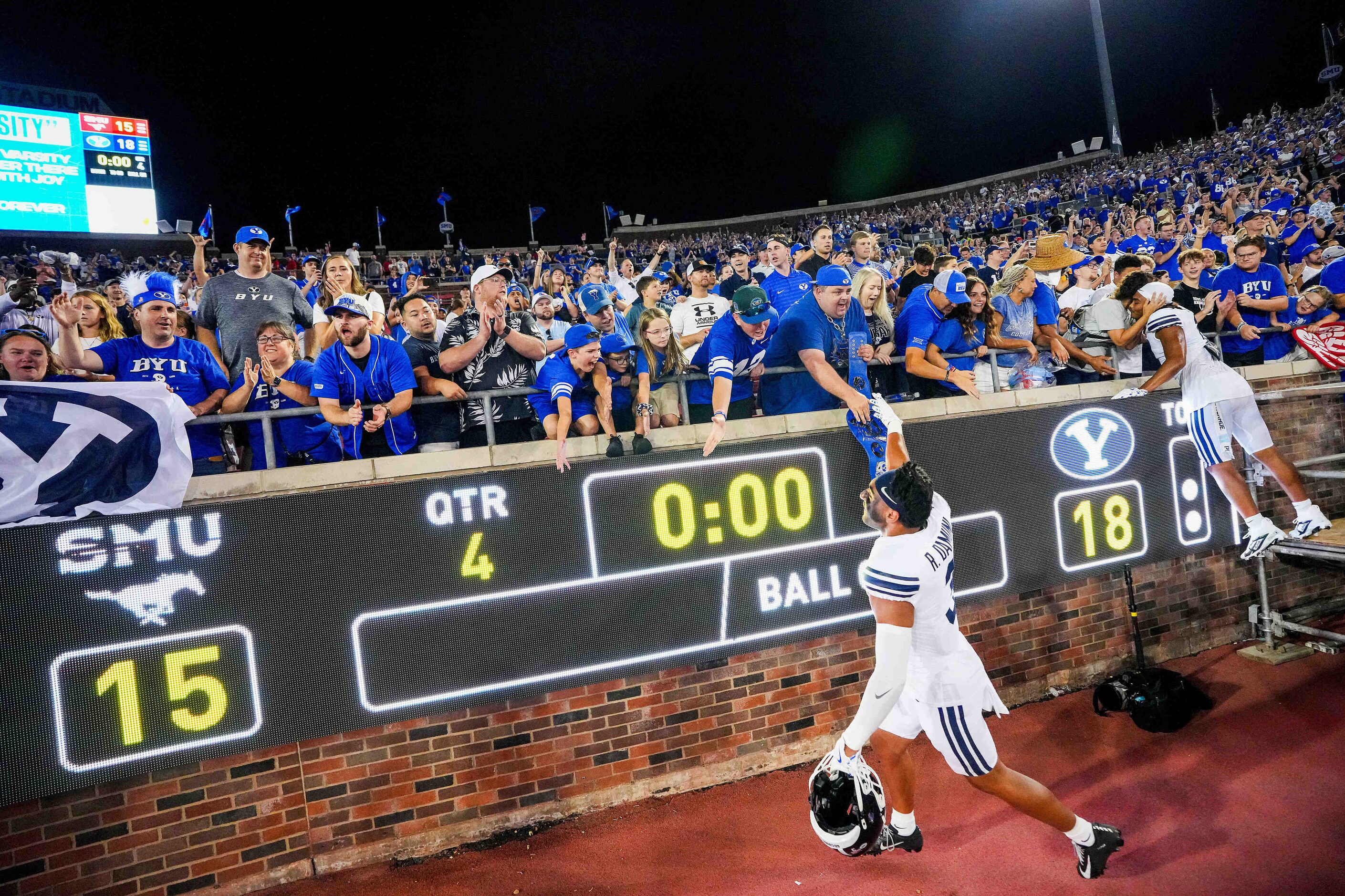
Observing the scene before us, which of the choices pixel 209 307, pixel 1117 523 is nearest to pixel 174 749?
pixel 209 307

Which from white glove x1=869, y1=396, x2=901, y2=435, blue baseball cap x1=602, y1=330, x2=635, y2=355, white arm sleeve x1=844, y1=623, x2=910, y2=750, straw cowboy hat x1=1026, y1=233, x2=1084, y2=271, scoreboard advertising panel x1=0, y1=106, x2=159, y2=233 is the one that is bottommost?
white arm sleeve x1=844, y1=623, x2=910, y2=750

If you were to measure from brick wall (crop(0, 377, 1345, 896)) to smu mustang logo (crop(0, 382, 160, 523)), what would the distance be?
1684mm

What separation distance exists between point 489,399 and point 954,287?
3.75m

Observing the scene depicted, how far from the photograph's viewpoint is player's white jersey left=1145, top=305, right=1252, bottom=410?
666cm

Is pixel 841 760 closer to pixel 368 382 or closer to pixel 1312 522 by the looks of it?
pixel 368 382

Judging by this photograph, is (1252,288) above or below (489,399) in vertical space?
above

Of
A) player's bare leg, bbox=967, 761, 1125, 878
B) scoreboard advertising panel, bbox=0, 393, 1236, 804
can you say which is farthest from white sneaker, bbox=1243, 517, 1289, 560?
player's bare leg, bbox=967, 761, 1125, 878

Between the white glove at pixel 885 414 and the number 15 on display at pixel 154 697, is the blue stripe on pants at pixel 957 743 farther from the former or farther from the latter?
the number 15 on display at pixel 154 697

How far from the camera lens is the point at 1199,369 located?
6.79 m

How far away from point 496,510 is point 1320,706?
280 inches

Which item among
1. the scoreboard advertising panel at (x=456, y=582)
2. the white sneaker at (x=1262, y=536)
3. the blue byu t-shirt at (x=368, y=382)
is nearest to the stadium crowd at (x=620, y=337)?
the blue byu t-shirt at (x=368, y=382)

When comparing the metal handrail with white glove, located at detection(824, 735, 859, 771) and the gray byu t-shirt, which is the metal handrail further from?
white glove, located at detection(824, 735, 859, 771)

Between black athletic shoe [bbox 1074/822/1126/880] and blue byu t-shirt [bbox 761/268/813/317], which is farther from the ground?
blue byu t-shirt [bbox 761/268/813/317]

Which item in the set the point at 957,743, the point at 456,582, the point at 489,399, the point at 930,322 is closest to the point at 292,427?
the point at 489,399
